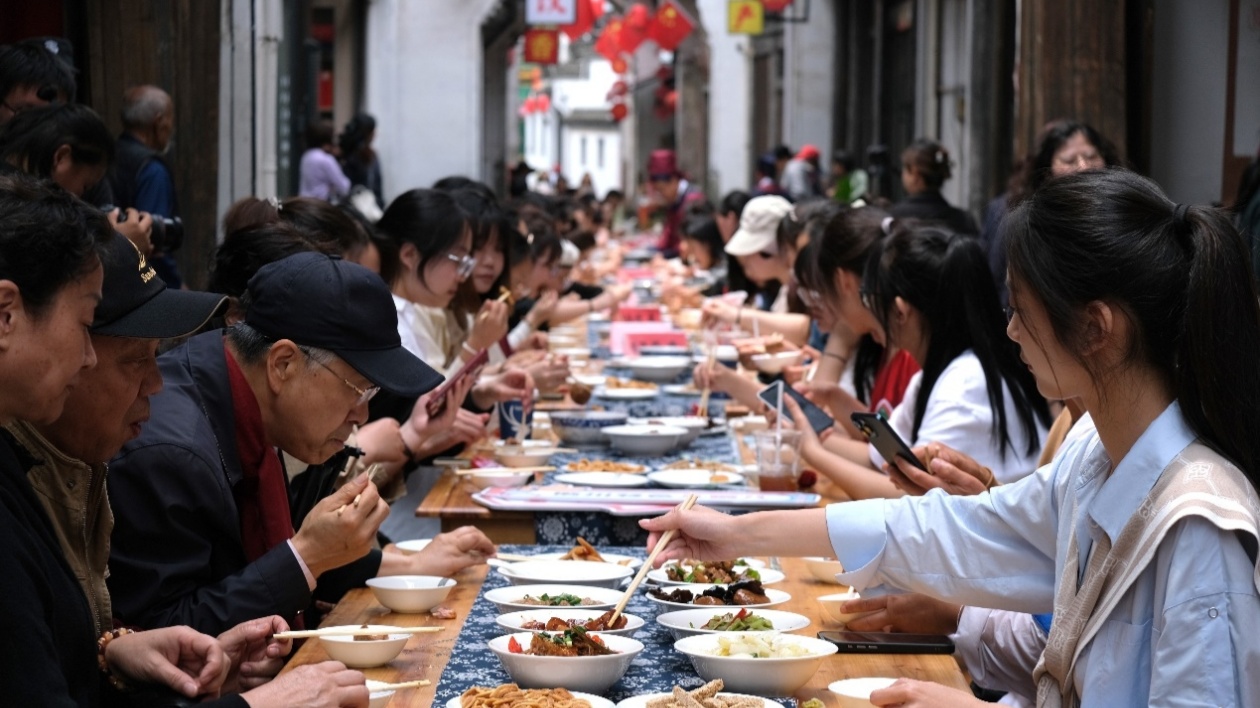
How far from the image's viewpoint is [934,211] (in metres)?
6.87

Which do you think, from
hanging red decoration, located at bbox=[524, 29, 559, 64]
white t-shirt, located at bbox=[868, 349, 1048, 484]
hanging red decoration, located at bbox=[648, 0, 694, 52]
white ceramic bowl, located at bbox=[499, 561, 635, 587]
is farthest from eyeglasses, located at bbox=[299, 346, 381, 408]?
hanging red decoration, located at bbox=[524, 29, 559, 64]

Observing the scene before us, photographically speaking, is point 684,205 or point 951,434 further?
point 684,205

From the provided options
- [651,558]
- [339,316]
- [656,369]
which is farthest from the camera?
[656,369]

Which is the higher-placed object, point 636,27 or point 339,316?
point 636,27

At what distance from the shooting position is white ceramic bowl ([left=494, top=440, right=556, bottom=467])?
420cm

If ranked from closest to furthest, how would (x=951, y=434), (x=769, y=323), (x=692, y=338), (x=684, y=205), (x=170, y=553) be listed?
(x=170, y=553), (x=951, y=434), (x=769, y=323), (x=692, y=338), (x=684, y=205)

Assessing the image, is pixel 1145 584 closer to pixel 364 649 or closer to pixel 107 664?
pixel 364 649

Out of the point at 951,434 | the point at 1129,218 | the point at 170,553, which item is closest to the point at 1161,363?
the point at 1129,218

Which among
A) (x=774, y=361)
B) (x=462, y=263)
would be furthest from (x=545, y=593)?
(x=774, y=361)

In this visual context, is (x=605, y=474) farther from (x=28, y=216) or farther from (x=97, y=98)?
(x=97, y=98)

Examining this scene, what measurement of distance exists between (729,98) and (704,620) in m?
20.0

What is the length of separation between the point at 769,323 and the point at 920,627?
445 centimetres

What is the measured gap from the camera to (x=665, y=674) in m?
2.36

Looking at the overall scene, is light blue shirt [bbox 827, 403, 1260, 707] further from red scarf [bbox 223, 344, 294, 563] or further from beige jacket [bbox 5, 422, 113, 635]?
beige jacket [bbox 5, 422, 113, 635]
